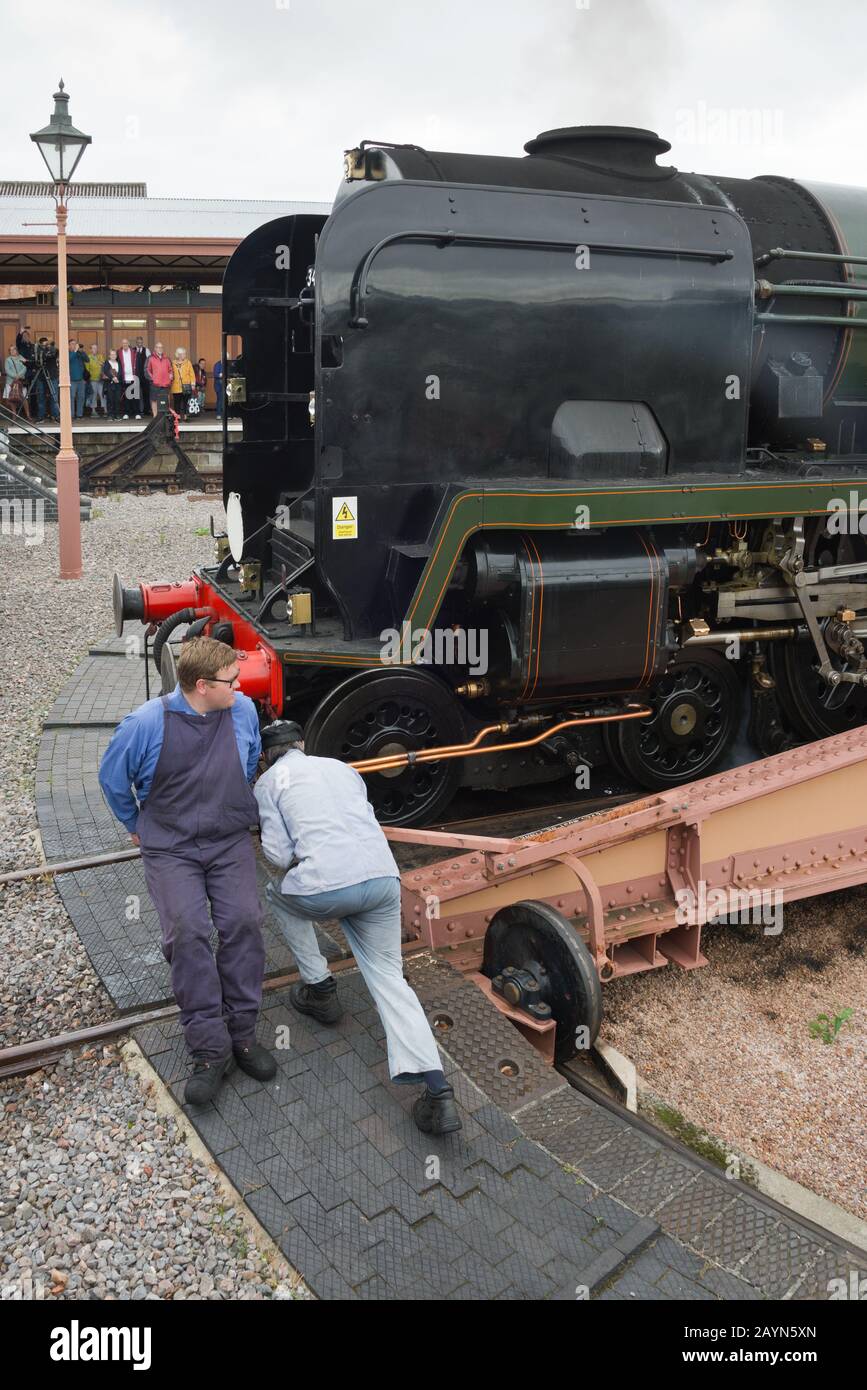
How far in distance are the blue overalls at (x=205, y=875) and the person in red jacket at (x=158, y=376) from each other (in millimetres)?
19287

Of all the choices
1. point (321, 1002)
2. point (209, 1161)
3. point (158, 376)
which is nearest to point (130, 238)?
point (158, 376)

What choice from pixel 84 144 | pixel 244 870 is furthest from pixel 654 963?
pixel 84 144

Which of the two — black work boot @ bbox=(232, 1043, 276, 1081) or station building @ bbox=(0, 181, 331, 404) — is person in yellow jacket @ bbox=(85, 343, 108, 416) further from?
black work boot @ bbox=(232, 1043, 276, 1081)

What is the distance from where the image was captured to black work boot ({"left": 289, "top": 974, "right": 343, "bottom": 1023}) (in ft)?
13.7

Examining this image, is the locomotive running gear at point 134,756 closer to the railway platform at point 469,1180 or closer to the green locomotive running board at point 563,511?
the railway platform at point 469,1180

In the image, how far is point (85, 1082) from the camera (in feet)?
13.1

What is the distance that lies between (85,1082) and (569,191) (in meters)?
4.86

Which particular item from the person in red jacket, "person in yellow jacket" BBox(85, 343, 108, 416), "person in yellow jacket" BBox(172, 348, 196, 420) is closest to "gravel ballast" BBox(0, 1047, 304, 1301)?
the person in red jacket

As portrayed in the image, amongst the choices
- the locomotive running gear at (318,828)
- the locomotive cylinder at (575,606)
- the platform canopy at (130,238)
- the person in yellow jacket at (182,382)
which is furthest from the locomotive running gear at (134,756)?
the person in yellow jacket at (182,382)

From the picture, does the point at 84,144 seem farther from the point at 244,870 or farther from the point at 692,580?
the point at 244,870

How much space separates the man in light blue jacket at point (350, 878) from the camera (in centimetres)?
364

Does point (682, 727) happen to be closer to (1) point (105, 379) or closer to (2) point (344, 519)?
(2) point (344, 519)
